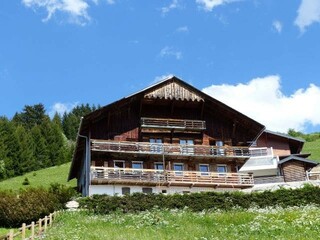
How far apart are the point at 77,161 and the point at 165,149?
1275 cm

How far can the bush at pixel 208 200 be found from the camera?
31.3 m

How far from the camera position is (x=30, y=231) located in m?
23.9

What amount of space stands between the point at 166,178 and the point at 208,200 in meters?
9.00

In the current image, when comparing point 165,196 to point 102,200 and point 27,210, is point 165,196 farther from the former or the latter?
point 27,210

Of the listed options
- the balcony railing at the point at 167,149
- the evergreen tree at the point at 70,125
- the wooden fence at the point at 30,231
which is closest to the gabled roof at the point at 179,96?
the balcony railing at the point at 167,149

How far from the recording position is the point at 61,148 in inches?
3477

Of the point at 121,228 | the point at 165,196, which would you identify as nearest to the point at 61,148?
the point at 165,196

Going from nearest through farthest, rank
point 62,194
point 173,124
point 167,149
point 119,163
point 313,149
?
point 62,194 < point 119,163 < point 167,149 < point 173,124 < point 313,149

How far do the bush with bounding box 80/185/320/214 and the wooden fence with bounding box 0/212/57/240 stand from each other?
4.38 metres

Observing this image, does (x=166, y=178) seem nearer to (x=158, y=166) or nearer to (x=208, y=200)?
(x=158, y=166)

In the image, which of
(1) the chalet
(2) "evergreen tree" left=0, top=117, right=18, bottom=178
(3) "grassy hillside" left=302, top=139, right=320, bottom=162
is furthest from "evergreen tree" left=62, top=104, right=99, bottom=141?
(1) the chalet

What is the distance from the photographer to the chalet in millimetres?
40375

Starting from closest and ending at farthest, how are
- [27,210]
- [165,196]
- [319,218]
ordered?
1. [319,218]
2. [27,210]
3. [165,196]

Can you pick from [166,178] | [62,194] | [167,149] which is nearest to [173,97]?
[167,149]
